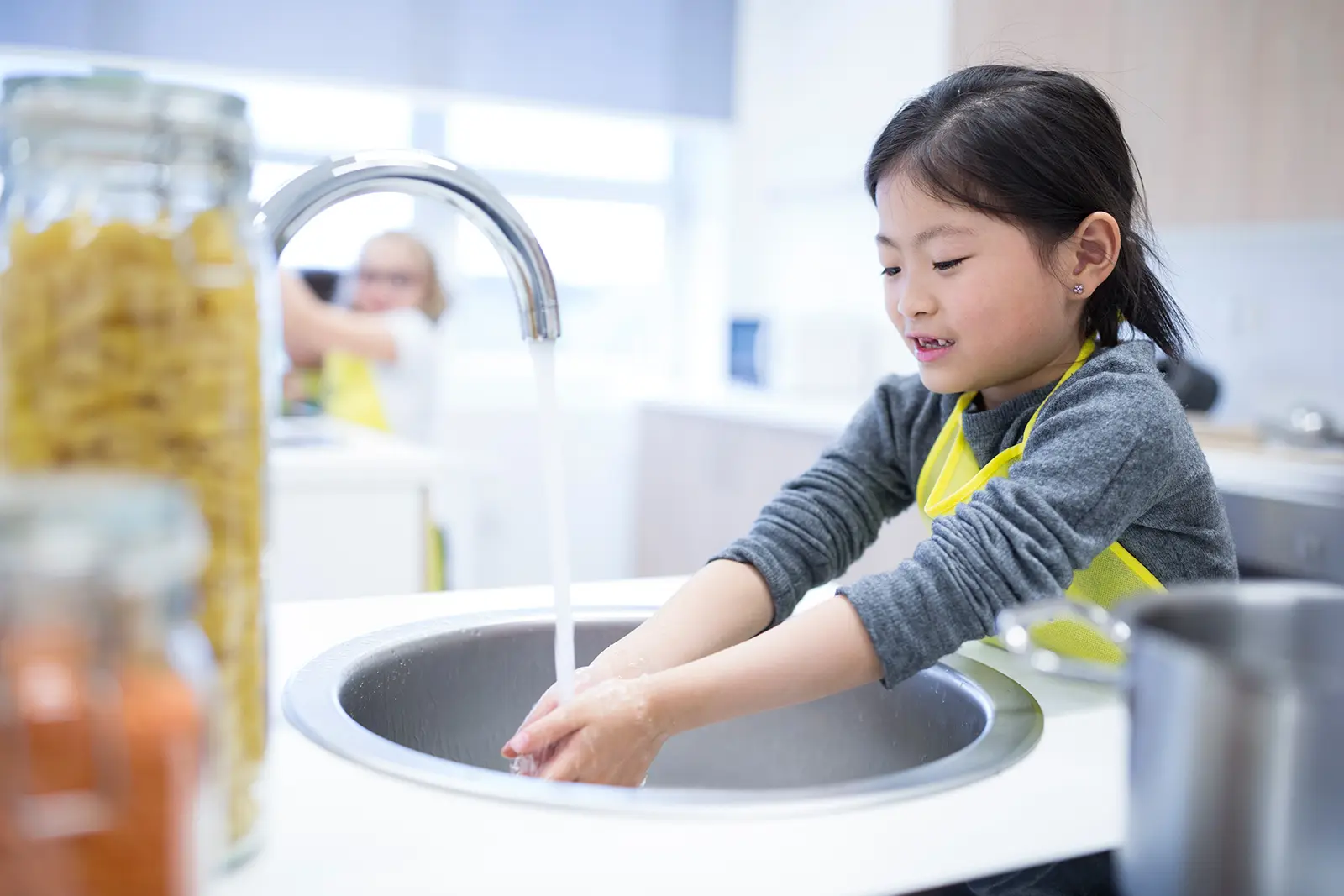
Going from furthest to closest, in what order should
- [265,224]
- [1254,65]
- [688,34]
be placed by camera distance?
1. [688,34]
2. [1254,65]
3. [265,224]

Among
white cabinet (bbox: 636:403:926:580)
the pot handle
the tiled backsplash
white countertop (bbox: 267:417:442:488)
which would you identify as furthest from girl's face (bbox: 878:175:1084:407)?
the tiled backsplash

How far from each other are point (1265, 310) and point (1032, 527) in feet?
7.28

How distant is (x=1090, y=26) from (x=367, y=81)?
6.74 ft

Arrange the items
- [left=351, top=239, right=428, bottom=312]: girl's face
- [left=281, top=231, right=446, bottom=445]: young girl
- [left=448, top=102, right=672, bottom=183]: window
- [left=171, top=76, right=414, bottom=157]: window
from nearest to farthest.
→ 1. [left=281, top=231, right=446, bottom=445]: young girl
2. [left=351, top=239, right=428, bottom=312]: girl's face
3. [left=171, top=76, right=414, bottom=157]: window
4. [left=448, top=102, right=672, bottom=183]: window

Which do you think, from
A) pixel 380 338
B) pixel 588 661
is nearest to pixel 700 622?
pixel 588 661

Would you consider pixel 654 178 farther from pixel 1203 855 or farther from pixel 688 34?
pixel 1203 855

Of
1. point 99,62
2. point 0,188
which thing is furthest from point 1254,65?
point 99,62

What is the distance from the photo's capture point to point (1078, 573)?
2.87ft

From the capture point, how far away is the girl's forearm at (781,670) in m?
0.69

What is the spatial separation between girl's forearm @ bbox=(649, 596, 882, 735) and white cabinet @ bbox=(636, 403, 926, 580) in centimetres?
165

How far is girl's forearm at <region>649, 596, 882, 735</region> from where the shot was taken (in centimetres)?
69

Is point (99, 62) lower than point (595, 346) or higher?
higher

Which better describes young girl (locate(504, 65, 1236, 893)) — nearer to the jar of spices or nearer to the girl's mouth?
the girl's mouth

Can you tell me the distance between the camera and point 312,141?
141 inches
